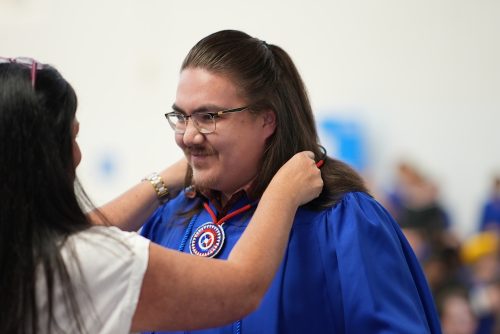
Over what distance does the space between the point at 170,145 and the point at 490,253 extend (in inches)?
88.0

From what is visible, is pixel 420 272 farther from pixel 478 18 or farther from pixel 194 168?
pixel 478 18

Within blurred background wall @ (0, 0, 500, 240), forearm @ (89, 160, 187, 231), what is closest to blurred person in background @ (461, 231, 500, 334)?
blurred background wall @ (0, 0, 500, 240)

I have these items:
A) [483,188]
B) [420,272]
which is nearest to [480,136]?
[483,188]

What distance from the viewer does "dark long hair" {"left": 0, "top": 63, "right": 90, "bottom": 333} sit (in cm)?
126

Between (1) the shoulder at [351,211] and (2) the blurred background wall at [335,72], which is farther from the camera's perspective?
(2) the blurred background wall at [335,72]

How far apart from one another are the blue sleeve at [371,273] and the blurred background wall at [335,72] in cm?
283

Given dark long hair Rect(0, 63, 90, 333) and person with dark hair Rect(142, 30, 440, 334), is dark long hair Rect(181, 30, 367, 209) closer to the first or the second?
person with dark hair Rect(142, 30, 440, 334)

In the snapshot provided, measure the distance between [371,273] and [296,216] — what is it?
24 cm

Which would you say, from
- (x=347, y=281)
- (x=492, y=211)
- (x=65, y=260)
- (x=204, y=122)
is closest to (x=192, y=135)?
(x=204, y=122)

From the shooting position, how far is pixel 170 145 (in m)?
5.25

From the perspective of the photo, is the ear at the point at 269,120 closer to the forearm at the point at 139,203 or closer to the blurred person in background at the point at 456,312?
the forearm at the point at 139,203

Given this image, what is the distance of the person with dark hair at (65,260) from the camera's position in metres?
1.27

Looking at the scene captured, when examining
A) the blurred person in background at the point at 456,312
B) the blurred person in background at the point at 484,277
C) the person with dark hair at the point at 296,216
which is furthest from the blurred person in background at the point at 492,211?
the person with dark hair at the point at 296,216

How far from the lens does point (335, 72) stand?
192 inches
